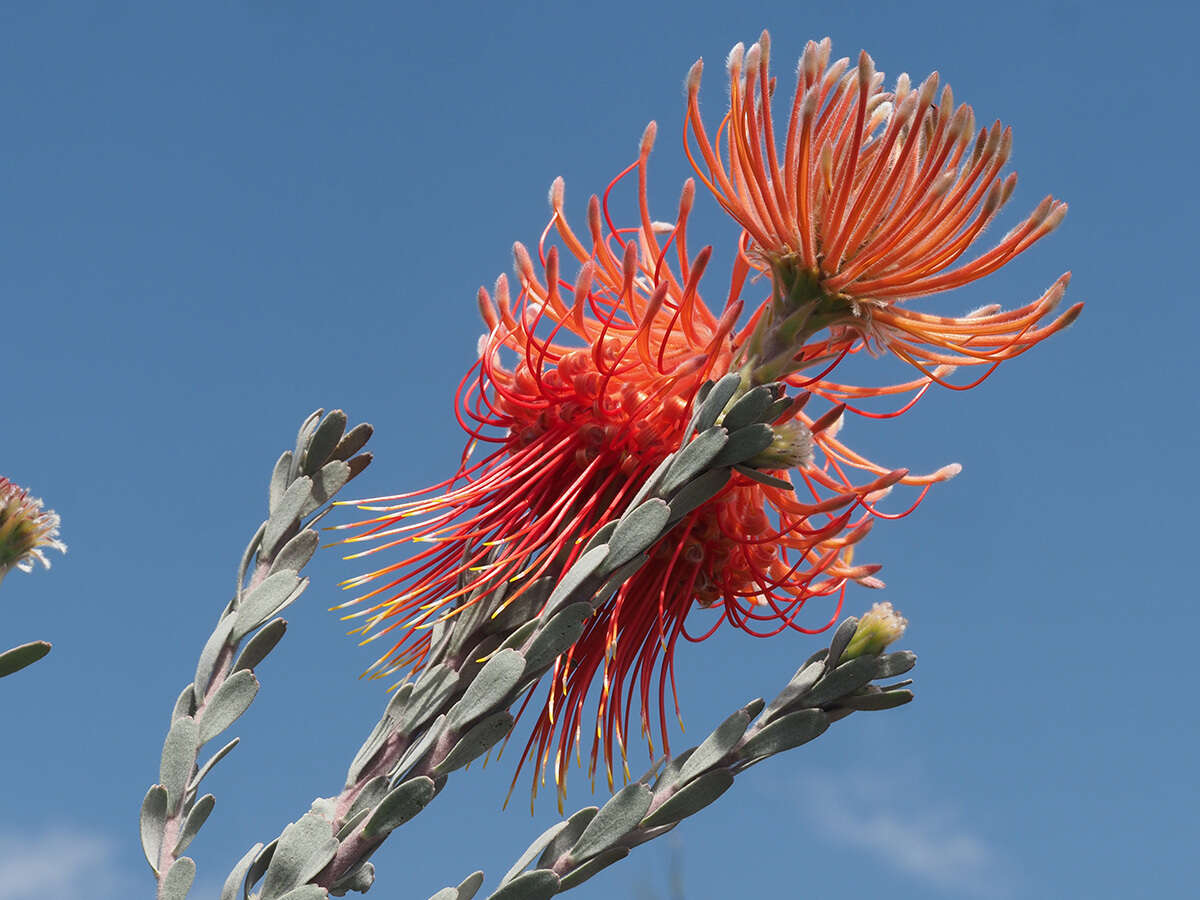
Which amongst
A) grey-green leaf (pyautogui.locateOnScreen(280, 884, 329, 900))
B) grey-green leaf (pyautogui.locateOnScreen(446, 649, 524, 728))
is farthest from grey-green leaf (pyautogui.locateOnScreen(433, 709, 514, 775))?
grey-green leaf (pyautogui.locateOnScreen(280, 884, 329, 900))

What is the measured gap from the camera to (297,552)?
227 centimetres

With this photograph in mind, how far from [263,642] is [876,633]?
102 centimetres

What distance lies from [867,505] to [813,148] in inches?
26.1

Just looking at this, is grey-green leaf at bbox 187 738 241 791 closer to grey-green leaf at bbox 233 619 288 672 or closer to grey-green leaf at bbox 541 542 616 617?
grey-green leaf at bbox 233 619 288 672

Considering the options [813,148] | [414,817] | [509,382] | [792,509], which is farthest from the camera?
[509,382]

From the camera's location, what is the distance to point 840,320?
7.30 feet

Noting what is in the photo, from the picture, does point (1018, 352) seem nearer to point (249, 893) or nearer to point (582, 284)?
point (582, 284)

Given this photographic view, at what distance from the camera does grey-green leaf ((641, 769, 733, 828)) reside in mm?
2023

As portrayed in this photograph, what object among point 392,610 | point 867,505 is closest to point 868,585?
point 867,505

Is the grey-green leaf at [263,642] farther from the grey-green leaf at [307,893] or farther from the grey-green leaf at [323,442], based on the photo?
the grey-green leaf at [307,893]

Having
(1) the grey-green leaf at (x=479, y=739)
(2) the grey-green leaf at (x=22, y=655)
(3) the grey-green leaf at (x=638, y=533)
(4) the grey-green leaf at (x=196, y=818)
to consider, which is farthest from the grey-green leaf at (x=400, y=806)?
(2) the grey-green leaf at (x=22, y=655)

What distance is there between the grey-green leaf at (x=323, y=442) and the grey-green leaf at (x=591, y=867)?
87cm

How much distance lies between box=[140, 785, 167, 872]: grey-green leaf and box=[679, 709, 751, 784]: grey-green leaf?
815 mm

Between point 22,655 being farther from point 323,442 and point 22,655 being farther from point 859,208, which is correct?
point 859,208
